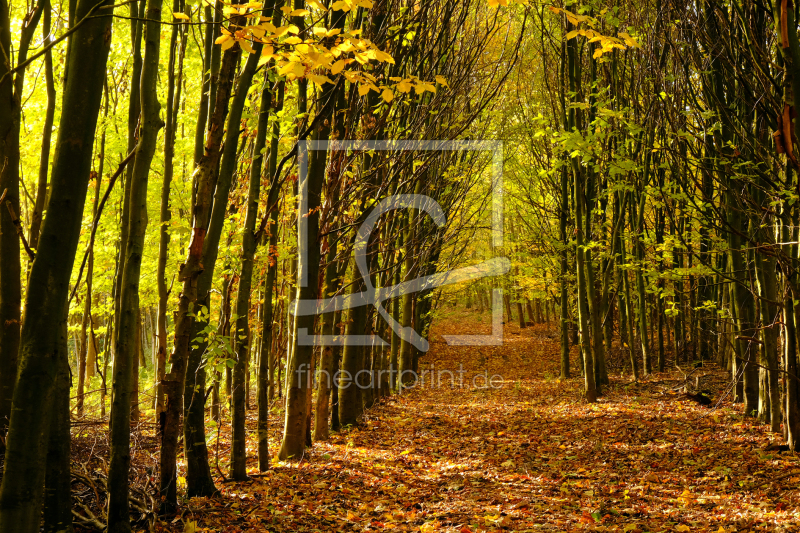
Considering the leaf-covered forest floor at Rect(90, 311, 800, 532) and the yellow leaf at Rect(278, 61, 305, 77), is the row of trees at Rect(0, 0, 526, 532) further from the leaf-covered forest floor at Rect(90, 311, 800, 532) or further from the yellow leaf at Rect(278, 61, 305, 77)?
the leaf-covered forest floor at Rect(90, 311, 800, 532)

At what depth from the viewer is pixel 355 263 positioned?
8500 millimetres

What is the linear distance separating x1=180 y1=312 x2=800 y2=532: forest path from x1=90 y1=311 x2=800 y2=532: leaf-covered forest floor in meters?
0.02

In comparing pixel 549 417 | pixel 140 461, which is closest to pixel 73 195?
pixel 140 461

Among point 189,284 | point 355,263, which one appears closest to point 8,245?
point 189,284

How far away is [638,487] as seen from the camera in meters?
5.55

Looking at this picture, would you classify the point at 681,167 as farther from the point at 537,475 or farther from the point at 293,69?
the point at 293,69

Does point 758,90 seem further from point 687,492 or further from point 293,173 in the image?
point 293,173

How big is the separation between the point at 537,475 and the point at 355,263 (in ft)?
13.2

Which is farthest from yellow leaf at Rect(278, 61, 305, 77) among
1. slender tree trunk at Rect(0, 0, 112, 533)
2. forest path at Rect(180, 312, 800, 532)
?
forest path at Rect(180, 312, 800, 532)

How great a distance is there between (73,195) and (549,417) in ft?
29.8

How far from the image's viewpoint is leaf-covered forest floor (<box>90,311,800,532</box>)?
15.0 feet
